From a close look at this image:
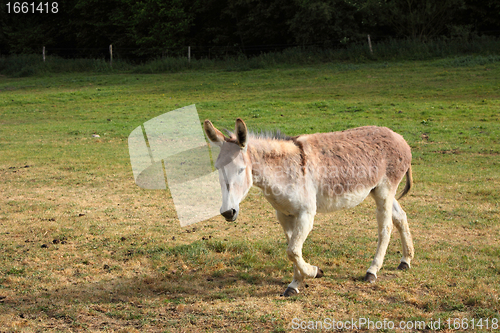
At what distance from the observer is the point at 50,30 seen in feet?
150

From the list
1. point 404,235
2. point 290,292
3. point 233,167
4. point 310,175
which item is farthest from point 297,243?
point 404,235

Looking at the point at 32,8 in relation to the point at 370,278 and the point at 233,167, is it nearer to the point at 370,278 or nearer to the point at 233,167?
the point at 233,167

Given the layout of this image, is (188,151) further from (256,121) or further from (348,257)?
(348,257)

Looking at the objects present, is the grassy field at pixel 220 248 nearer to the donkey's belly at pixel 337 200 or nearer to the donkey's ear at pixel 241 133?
the donkey's belly at pixel 337 200

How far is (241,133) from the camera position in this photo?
4875 millimetres

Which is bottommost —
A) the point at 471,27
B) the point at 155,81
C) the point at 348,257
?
the point at 348,257

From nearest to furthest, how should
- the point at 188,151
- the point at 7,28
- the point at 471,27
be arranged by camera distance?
the point at 188,151, the point at 471,27, the point at 7,28

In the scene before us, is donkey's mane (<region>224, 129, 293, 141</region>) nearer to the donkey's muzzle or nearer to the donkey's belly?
the donkey's belly

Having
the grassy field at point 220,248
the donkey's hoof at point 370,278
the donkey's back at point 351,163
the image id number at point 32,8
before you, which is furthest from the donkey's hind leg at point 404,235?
the image id number at point 32,8

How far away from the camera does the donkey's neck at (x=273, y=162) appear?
5.13 meters

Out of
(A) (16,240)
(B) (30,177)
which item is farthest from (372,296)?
(B) (30,177)

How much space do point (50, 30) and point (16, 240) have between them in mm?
43896

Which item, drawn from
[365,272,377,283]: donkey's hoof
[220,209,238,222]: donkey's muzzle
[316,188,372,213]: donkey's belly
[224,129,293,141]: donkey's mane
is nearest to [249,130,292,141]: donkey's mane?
[224,129,293,141]: donkey's mane

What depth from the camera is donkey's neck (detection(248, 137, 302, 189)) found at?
513cm
